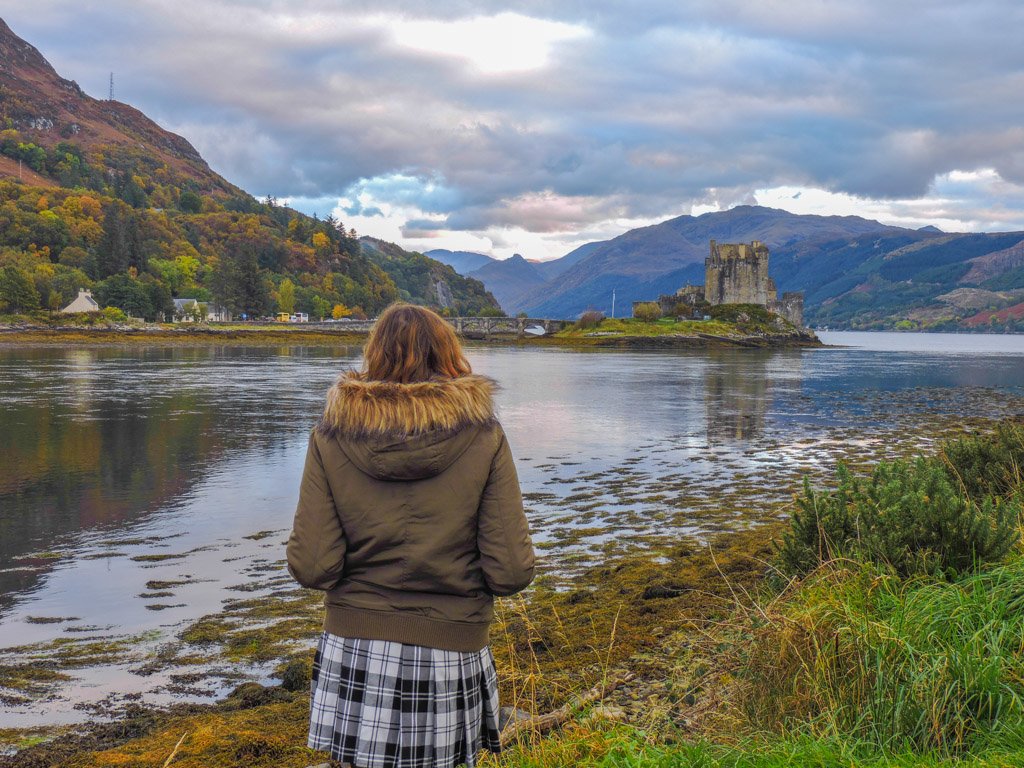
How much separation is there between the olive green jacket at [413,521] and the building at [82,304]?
112320 millimetres

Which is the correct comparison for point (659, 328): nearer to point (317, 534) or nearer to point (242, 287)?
point (242, 287)

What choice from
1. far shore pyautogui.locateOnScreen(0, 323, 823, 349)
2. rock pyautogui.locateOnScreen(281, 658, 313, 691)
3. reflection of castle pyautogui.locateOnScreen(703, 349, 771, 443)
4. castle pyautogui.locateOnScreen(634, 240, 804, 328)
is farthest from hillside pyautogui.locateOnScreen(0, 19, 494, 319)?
rock pyautogui.locateOnScreen(281, 658, 313, 691)

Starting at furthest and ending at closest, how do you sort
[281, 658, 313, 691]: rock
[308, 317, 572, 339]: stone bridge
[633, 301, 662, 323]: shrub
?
[308, 317, 572, 339]: stone bridge, [633, 301, 662, 323]: shrub, [281, 658, 313, 691]: rock

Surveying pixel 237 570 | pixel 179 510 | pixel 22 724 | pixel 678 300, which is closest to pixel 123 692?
pixel 22 724

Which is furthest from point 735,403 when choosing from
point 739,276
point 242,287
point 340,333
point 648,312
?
point 242,287

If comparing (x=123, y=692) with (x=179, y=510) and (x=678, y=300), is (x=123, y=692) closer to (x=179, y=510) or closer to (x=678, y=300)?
(x=179, y=510)

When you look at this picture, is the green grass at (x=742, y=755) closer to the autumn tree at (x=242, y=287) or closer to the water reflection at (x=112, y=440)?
the water reflection at (x=112, y=440)

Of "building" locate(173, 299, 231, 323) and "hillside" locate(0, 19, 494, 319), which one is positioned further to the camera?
"building" locate(173, 299, 231, 323)

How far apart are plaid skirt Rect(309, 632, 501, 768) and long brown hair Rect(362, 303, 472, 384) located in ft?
3.44

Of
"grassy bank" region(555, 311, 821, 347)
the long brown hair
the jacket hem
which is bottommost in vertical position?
the jacket hem

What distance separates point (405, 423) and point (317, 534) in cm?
59

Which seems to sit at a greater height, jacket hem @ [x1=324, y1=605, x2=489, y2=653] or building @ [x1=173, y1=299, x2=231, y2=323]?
building @ [x1=173, y1=299, x2=231, y2=323]

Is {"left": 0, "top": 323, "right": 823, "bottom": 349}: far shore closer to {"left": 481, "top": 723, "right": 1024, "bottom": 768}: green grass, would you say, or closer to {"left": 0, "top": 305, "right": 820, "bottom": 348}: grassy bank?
{"left": 0, "top": 305, "right": 820, "bottom": 348}: grassy bank

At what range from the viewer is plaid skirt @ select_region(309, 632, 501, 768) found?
3178mm
